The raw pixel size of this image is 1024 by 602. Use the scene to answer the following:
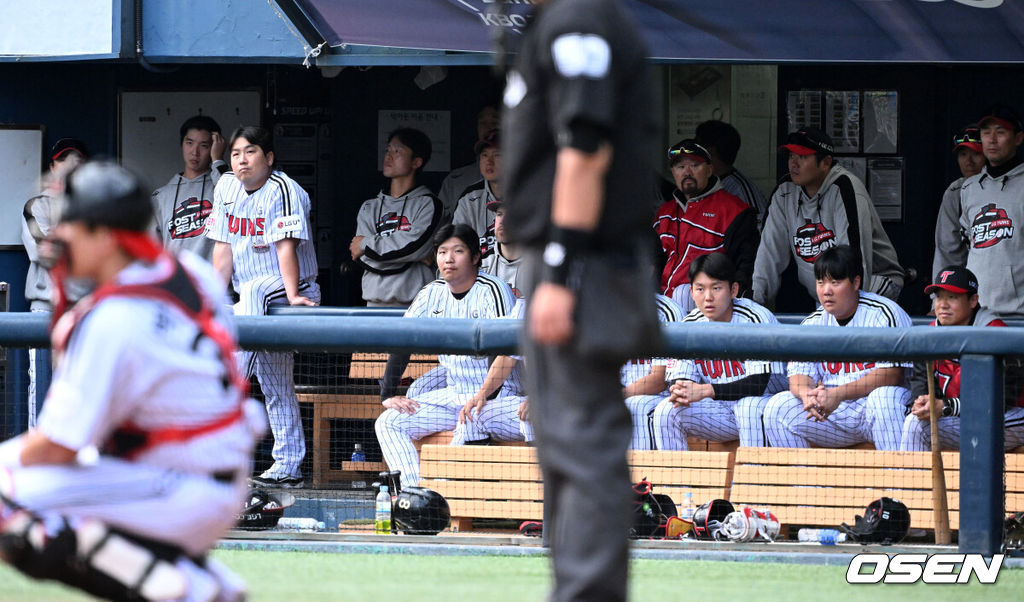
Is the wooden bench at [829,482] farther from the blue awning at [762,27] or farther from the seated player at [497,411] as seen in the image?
the blue awning at [762,27]

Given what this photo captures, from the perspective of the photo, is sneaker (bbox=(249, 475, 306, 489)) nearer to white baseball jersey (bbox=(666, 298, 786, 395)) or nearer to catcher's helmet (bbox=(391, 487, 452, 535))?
catcher's helmet (bbox=(391, 487, 452, 535))

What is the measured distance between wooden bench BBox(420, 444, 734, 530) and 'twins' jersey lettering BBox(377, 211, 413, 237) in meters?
2.82

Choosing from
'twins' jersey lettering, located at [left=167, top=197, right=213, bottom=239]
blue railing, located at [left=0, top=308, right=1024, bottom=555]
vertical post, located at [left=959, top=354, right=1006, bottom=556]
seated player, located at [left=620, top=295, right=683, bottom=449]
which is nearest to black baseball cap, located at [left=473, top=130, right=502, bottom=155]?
'twins' jersey lettering, located at [left=167, top=197, right=213, bottom=239]

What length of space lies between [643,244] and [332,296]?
6887mm

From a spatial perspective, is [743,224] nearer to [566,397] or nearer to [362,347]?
[362,347]

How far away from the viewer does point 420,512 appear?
6031 millimetres

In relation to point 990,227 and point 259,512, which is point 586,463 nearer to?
point 259,512

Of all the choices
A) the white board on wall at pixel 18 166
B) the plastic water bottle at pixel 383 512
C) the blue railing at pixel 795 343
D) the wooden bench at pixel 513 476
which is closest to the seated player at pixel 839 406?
the blue railing at pixel 795 343

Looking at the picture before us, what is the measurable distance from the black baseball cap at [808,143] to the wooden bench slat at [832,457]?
2.56 m

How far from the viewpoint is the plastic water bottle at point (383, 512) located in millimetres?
6176

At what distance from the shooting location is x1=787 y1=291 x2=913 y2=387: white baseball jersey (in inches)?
240

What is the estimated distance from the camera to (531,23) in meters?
3.68

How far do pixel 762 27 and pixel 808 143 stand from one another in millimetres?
977

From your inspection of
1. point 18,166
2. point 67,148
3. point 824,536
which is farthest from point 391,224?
point 824,536
